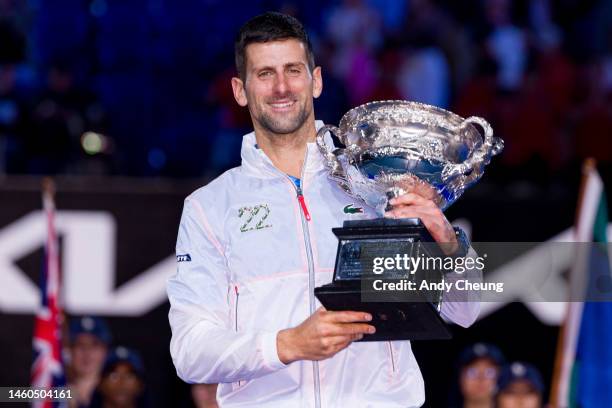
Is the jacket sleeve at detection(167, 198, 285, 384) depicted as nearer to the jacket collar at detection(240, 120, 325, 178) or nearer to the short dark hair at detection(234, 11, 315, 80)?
the jacket collar at detection(240, 120, 325, 178)

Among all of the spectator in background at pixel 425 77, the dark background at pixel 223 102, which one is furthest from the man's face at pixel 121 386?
the spectator in background at pixel 425 77

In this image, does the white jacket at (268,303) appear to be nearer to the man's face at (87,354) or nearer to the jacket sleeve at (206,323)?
the jacket sleeve at (206,323)

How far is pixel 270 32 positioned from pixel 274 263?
79 centimetres

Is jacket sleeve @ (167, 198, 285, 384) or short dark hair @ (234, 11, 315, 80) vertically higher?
short dark hair @ (234, 11, 315, 80)

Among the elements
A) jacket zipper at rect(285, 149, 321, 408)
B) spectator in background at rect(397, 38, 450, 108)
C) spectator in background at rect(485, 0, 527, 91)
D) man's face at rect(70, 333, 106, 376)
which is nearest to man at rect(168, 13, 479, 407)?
jacket zipper at rect(285, 149, 321, 408)

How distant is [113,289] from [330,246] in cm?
382

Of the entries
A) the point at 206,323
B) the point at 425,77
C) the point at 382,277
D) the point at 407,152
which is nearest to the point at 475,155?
the point at 407,152

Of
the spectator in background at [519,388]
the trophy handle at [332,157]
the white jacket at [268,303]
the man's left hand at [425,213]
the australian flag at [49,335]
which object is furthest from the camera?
the spectator in background at [519,388]

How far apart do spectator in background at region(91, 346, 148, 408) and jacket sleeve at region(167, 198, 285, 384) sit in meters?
3.51

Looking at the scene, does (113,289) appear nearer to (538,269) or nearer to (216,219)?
(538,269)

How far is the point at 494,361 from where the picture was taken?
769 centimetres

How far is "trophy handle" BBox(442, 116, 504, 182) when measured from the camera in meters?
4.09

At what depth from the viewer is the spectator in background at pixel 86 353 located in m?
7.71

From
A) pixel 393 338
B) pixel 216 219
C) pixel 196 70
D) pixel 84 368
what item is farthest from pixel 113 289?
pixel 393 338
